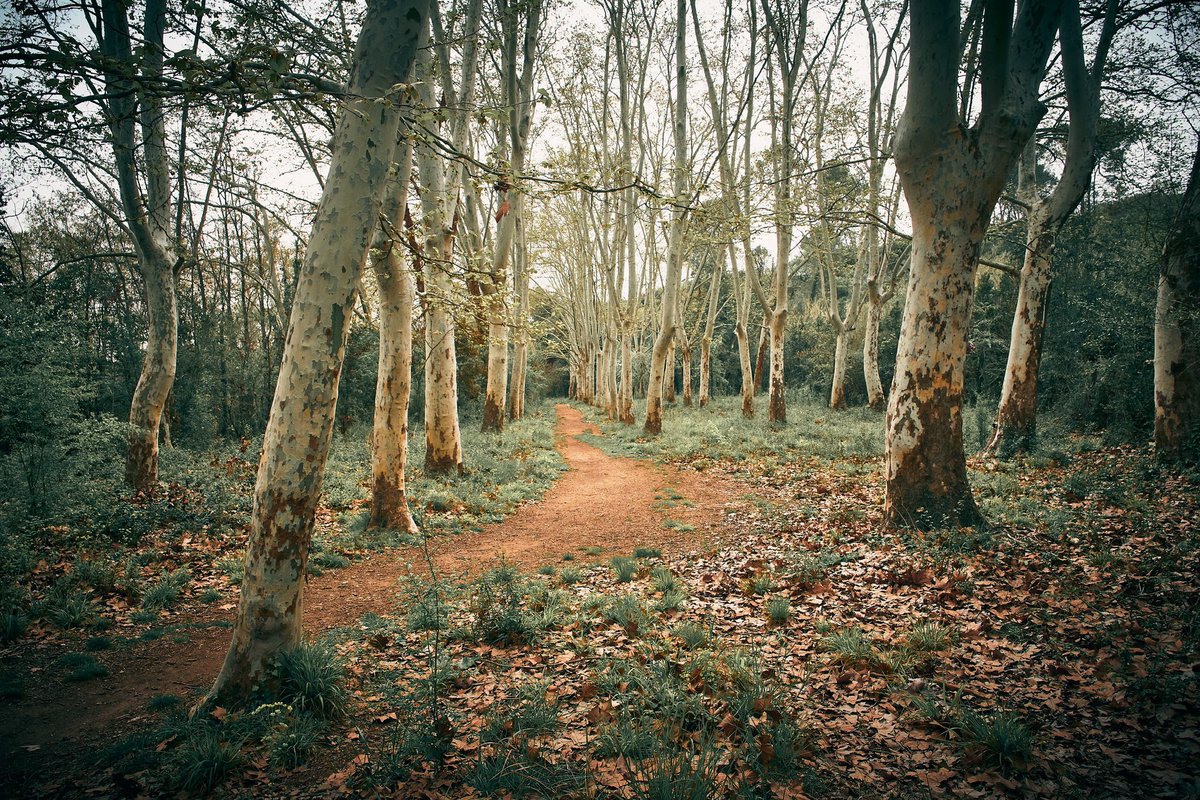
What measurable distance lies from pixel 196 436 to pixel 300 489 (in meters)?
17.8

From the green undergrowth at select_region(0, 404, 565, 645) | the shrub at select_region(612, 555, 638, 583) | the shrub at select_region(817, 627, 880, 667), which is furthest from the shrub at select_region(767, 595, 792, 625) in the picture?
the green undergrowth at select_region(0, 404, 565, 645)

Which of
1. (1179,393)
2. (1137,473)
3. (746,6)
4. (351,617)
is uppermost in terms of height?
(746,6)

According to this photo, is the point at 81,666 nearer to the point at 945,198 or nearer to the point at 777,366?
the point at 945,198

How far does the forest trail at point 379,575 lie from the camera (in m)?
3.26

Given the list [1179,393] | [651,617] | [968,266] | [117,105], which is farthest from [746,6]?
[651,617]

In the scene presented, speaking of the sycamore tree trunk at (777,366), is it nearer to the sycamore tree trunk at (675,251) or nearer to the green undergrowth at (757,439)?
the green undergrowth at (757,439)

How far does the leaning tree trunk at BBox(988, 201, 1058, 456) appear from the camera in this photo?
932 cm

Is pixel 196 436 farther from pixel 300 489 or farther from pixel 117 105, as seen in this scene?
pixel 300 489

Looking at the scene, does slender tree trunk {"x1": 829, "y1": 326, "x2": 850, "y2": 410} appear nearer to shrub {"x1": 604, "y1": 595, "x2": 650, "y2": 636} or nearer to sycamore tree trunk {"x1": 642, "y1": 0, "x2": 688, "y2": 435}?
sycamore tree trunk {"x1": 642, "y1": 0, "x2": 688, "y2": 435}

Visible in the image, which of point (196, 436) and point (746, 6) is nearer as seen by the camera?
point (746, 6)

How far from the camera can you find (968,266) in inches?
226

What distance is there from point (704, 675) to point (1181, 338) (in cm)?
998

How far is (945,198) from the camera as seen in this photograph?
5645 millimetres

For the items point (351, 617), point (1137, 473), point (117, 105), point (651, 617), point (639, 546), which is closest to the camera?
point (651, 617)
